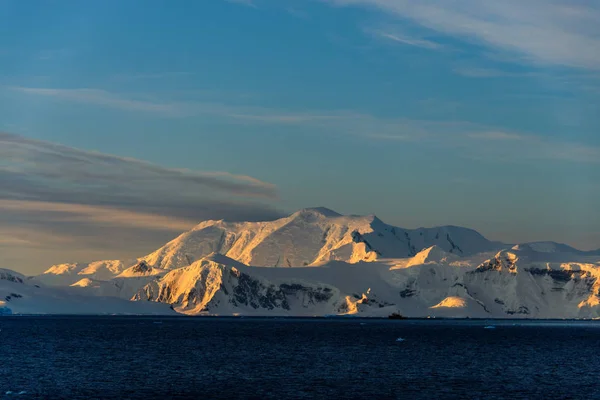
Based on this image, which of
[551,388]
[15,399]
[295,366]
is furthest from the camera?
[295,366]

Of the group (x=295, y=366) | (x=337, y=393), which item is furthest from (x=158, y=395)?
(x=295, y=366)

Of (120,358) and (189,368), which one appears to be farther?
(120,358)

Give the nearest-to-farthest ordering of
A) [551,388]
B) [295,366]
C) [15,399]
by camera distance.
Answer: [15,399] → [551,388] → [295,366]

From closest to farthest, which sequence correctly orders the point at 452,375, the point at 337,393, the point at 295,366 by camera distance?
the point at 337,393 < the point at 452,375 < the point at 295,366

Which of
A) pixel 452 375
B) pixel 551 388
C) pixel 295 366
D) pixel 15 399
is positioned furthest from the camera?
pixel 295 366

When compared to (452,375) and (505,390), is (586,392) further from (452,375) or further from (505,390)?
(452,375)

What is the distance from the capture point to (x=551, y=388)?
134 m

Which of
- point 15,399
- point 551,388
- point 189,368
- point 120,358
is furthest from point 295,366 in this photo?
point 15,399

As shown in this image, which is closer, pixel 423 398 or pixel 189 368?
pixel 423 398

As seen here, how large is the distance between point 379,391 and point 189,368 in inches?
1689

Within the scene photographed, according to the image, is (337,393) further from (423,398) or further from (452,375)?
(452,375)

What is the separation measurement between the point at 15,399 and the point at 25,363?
170 ft

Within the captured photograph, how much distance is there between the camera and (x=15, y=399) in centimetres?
11506

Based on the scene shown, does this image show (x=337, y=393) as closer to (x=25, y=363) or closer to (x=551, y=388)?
(x=551, y=388)
